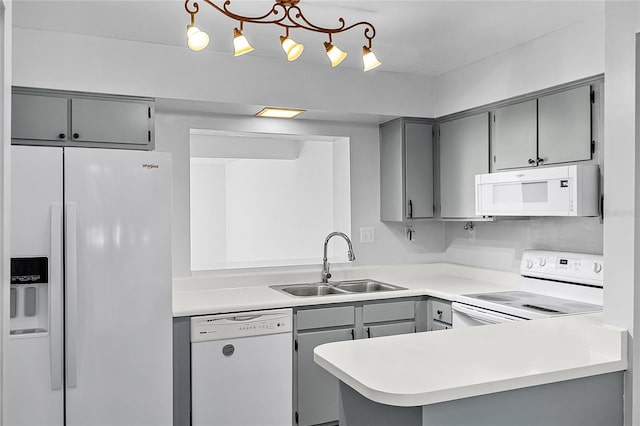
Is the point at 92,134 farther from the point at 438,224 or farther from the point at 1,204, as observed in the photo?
the point at 438,224

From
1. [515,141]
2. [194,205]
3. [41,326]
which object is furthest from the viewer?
[194,205]

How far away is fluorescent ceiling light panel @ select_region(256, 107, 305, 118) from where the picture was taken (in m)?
3.44

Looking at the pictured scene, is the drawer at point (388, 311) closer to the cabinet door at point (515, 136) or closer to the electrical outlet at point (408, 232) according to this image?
the electrical outlet at point (408, 232)

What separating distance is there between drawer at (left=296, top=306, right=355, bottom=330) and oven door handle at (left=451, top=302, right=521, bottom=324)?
0.64 m

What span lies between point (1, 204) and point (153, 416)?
1.99 meters

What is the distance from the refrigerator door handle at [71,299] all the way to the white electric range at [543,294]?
205 cm

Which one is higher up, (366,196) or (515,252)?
(366,196)

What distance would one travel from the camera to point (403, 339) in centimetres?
182

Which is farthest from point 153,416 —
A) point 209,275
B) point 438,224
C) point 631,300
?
point 438,224

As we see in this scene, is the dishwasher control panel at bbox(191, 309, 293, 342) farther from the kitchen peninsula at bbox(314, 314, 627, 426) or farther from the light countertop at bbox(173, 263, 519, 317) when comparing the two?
the kitchen peninsula at bbox(314, 314, 627, 426)

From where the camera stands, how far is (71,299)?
2488mm

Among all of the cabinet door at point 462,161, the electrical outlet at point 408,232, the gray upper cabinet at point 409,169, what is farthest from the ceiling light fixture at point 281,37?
the electrical outlet at point 408,232

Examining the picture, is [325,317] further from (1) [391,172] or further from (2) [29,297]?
(2) [29,297]

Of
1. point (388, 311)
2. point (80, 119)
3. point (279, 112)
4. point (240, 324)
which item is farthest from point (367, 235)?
point (80, 119)
